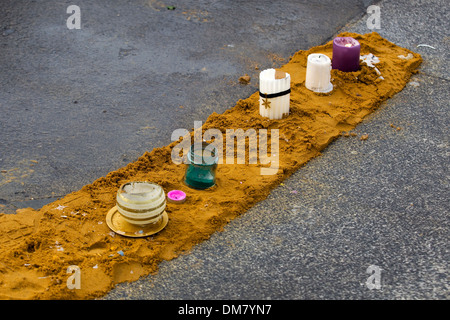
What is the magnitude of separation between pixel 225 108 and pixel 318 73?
2.68 ft

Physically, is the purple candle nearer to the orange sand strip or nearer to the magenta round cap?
the orange sand strip

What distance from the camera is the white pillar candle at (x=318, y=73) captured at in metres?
4.71

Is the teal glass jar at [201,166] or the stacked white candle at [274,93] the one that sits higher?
the stacked white candle at [274,93]

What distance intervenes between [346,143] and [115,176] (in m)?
1.74

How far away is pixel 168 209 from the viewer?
3.63 m

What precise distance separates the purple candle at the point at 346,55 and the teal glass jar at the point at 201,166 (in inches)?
68.6

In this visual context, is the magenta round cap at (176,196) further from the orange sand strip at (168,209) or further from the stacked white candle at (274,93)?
the stacked white candle at (274,93)

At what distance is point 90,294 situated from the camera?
120 inches

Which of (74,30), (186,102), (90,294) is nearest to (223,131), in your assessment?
(186,102)

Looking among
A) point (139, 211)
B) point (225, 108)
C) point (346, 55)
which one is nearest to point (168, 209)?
point (139, 211)

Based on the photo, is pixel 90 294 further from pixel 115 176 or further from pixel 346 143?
pixel 346 143

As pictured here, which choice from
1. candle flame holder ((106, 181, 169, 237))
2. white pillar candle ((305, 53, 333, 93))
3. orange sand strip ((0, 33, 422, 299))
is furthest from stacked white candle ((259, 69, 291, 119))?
candle flame holder ((106, 181, 169, 237))

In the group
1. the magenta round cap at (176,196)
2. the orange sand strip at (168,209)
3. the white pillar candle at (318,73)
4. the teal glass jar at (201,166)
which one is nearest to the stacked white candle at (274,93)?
the orange sand strip at (168,209)

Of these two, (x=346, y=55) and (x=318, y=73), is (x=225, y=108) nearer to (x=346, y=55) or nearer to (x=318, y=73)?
(x=318, y=73)
